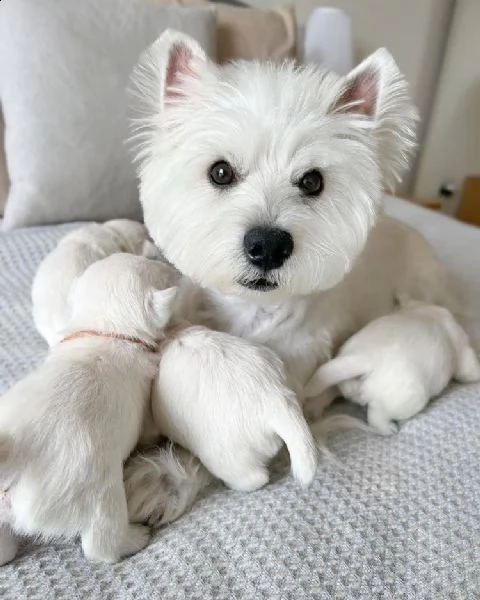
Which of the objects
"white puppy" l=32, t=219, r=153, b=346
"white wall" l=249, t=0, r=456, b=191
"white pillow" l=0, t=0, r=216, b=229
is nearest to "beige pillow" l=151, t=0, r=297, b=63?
"white pillow" l=0, t=0, r=216, b=229

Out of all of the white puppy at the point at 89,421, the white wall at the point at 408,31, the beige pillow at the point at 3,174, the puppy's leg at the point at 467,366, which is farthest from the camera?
the white wall at the point at 408,31

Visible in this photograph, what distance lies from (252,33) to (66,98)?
0.73m

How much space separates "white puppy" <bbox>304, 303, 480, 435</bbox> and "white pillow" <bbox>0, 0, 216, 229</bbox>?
0.92 meters

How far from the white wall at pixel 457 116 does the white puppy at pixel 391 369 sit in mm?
2396

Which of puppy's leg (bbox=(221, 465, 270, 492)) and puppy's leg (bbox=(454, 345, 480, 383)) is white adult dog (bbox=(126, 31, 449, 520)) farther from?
puppy's leg (bbox=(454, 345, 480, 383))

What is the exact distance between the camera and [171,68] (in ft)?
3.41

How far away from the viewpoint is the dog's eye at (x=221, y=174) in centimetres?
99

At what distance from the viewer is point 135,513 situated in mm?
853

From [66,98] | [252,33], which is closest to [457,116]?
[252,33]

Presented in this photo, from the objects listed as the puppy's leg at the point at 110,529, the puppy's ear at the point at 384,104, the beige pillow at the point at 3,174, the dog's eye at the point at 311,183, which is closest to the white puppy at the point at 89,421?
the puppy's leg at the point at 110,529

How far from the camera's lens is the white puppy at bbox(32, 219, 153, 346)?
1.15 metres

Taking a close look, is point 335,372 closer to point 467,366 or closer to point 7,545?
point 467,366

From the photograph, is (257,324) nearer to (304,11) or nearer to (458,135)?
(304,11)

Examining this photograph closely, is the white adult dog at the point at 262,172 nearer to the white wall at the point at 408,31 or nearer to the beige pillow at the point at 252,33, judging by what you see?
the beige pillow at the point at 252,33
